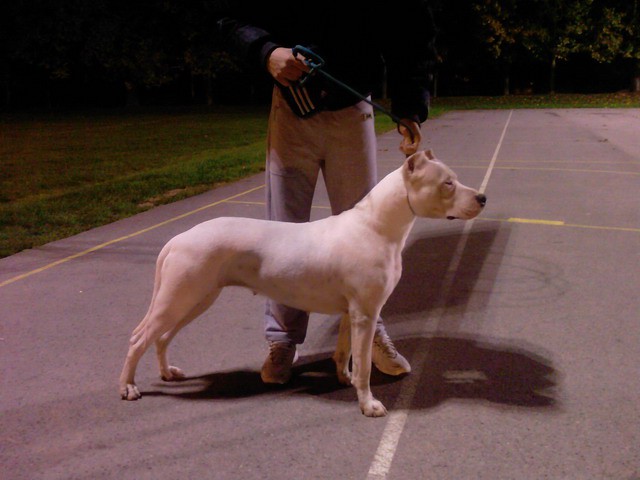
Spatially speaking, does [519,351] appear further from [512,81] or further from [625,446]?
[512,81]

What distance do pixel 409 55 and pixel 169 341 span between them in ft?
6.95

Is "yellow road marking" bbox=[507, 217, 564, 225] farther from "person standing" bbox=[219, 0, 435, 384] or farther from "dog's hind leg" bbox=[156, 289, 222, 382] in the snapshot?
"dog's hind leg" bbox=[156, 289, 222, 382]

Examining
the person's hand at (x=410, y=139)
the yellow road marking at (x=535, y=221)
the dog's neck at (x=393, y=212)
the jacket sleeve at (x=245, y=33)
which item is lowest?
the yellow road marking at (x=535, y=221)

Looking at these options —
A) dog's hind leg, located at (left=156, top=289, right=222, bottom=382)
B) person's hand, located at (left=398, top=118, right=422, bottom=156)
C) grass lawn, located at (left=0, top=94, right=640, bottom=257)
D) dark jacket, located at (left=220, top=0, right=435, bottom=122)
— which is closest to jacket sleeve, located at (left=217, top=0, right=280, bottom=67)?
dark jacket, located at (left=220, top=0, right=435, bottom=122)

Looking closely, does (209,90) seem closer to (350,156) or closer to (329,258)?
(350,156)

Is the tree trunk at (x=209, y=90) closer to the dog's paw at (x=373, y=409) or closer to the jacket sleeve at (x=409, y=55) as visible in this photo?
the jacket sleeve at (x=409, y=55)

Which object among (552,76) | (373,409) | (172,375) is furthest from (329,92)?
(552,76)

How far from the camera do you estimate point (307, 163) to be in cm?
377

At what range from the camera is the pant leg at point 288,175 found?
369 centimetres

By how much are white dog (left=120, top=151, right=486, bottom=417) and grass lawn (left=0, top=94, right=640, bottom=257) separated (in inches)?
168

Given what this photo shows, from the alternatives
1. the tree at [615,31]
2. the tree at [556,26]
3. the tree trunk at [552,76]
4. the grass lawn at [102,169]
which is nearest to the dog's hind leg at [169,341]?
the grass lawn at [102,169]

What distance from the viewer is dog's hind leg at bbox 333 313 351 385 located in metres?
3.60

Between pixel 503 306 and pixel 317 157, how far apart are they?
2.14 metres

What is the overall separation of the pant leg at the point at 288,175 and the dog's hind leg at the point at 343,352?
1.05 ft
